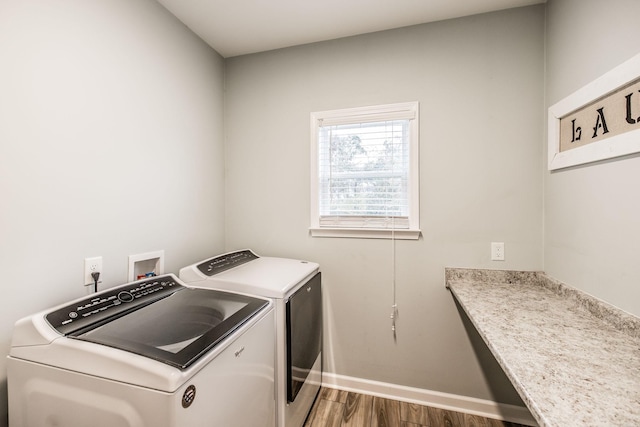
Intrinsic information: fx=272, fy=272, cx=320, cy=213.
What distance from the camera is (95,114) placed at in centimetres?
133

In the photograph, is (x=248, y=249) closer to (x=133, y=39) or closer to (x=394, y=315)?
(x=394, y=315)

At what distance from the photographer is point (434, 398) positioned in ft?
6.18

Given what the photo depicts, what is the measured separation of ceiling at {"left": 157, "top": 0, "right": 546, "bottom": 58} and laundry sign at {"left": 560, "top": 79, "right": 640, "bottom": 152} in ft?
2.86

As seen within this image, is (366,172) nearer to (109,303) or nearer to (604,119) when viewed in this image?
(604,119)

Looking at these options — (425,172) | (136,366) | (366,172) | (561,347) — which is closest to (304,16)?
(366,172)

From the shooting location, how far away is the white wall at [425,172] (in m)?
1.75

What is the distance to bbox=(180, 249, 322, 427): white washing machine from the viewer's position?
1.42m

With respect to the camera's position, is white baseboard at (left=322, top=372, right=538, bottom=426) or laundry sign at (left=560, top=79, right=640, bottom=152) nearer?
laundry sign at (left=560, top=79, right=640, bottom=152)

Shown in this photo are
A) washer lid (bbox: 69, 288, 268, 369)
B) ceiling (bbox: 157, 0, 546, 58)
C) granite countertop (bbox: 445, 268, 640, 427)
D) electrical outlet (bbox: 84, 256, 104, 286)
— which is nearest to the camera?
granite countertop (bbox: 445, 268, 640, 427)

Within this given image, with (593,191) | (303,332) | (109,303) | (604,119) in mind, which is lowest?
(303,332)

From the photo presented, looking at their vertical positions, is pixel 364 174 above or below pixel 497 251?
above

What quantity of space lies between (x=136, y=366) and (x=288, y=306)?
77 centimetres

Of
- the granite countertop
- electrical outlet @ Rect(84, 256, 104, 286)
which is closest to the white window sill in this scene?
the granite countertop

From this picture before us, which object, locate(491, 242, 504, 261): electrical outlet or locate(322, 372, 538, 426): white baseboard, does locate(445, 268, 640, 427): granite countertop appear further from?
locate(322, 372, 538, 426): white baseboard
